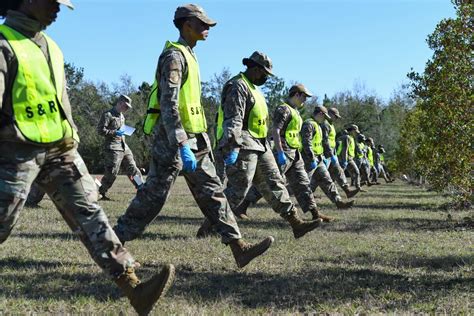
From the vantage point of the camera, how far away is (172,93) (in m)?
4.98

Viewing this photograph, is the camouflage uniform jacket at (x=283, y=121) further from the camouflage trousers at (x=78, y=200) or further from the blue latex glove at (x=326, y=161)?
the camouflage trousers at (x=78, y=200)

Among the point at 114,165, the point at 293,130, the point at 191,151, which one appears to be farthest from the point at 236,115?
the point at 114,165

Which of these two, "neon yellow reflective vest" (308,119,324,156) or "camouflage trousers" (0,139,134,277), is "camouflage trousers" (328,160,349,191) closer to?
"neon yellow reflective vest" (308,119,324,156)

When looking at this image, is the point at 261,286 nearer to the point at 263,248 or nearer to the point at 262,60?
the point at 263,248

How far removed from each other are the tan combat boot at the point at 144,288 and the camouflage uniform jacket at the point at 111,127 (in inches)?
371

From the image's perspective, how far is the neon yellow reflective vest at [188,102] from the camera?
5262mm

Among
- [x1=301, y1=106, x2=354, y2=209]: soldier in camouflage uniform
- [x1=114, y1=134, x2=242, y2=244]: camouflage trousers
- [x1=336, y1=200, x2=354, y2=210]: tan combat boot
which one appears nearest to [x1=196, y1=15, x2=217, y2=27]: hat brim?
[x1=114, y1=134, x2=242, y2=244]: camouflage trousers

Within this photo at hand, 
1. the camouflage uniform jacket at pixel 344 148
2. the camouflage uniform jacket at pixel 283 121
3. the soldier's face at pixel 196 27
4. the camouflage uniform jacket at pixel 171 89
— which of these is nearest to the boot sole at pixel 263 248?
the camouflage uniform jacket at pixel 171 89

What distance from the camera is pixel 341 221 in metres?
10.2

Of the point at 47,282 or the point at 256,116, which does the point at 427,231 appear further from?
the point at 47,282

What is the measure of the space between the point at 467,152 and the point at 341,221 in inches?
92.3

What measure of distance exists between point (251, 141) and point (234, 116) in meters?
0.47

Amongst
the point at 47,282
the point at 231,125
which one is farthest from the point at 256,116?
the point at 47,282

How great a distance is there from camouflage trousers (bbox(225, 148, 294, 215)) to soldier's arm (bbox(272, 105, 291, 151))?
1.64 meters
